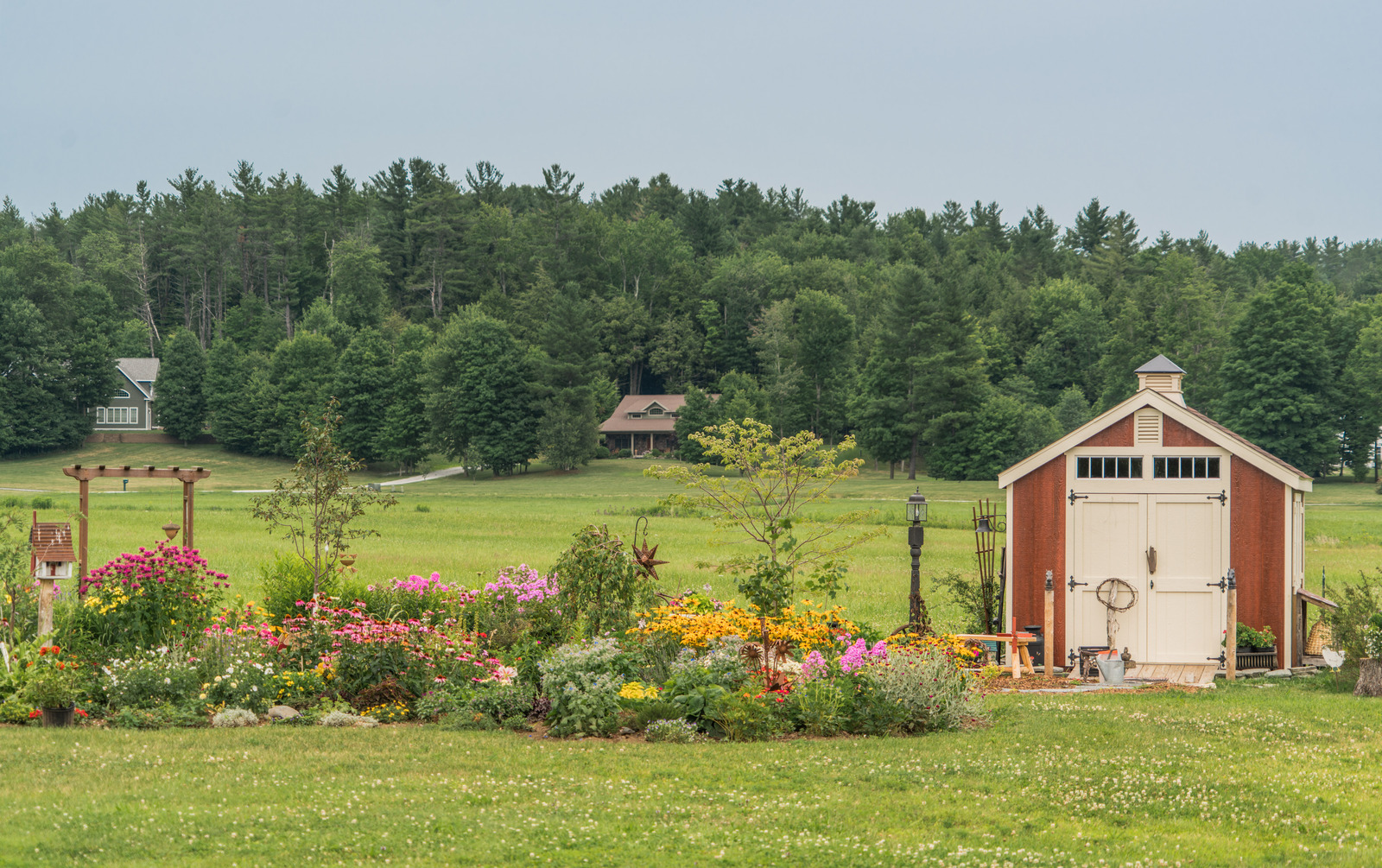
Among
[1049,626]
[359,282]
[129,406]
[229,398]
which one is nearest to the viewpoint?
[1049,626]

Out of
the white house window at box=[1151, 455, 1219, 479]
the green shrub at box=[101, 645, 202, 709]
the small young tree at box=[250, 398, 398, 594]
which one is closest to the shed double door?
the white house window at box=[1151, 455, 1219, 479]

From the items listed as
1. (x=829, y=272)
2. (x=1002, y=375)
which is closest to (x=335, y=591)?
(x=1002, y=375)

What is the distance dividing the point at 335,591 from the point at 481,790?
354 inches

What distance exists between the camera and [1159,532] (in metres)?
17.2

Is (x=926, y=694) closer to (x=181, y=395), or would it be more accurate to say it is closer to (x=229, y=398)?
(x=229, y=398)

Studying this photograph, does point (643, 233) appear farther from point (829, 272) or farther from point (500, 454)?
point (500, 454)

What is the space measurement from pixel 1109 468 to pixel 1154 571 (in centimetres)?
161

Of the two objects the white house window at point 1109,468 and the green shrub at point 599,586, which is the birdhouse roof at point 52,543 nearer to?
the green shrub at point 599,586

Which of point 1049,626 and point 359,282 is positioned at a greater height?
point 359,282

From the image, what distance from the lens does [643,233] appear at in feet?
374

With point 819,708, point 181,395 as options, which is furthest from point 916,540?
point 181,395

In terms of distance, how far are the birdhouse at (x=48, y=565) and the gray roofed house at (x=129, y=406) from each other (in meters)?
92.7

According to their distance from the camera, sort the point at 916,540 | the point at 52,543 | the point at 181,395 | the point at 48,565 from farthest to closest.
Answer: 1. the point at 181,395
2. the point at 916,540
3. the point at 52,543
4. the point at 48,565

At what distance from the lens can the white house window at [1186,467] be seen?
17078 mm
